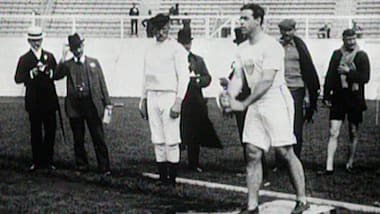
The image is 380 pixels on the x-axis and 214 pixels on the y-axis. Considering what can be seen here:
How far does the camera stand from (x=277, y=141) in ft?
28.5

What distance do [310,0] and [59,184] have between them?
83.9 feet

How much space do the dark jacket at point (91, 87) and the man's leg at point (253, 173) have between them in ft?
14.4

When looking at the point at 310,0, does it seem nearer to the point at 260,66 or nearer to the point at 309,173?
the point at 309,173

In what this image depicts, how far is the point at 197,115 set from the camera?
1321cm

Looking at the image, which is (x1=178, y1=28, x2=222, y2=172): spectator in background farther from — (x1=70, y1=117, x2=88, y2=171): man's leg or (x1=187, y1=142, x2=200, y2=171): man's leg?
(x1=70, y1=117, x2=88, y2=171): man's leg

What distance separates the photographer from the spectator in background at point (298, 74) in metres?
12.1

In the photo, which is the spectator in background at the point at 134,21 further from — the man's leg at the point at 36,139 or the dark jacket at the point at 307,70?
the dark jacket at the point at 307,70

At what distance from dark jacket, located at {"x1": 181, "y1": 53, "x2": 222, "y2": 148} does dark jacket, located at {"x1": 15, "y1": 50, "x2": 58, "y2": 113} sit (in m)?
2.02

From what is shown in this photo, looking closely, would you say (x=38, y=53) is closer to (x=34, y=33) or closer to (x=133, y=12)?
(x=34, y=33)

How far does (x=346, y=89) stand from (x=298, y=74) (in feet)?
2.53

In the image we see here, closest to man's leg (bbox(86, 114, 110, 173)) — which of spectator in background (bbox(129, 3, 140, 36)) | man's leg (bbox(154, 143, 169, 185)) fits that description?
man's leg (bbox(154, 143, 169, 185))

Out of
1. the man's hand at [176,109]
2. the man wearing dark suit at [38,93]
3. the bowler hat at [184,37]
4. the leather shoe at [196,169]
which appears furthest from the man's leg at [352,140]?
the man wearing dark suit at [38,93]

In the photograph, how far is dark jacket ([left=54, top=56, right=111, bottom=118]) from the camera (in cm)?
1273

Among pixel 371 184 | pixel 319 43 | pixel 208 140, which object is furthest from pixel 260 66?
pixel 319 43
